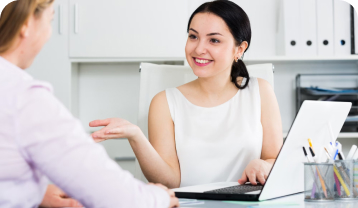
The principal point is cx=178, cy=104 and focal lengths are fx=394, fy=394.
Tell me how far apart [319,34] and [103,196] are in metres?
1.91

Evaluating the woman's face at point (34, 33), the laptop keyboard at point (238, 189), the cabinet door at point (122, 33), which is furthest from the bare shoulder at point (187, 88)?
the woman's face at point (34, 33)

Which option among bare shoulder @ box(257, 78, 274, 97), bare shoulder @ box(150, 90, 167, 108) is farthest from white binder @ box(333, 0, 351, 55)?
bare shoulder @ box(150, 90, 167, 108)

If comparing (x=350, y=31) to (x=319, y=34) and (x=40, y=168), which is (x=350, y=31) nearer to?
(x=319, y=34)

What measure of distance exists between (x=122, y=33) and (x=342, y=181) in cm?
160

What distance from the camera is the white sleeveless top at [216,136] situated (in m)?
1.54

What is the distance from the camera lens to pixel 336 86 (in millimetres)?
2436

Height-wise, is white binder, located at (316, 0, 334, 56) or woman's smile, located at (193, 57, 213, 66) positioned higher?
white binder, located at (316, 0, 334, 56)

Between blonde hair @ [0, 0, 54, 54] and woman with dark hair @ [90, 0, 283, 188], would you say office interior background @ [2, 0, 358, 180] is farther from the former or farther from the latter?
blonde hair @ [0, 0, 54, 54]

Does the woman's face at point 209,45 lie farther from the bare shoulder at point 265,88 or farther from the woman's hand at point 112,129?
the woman's hand at point 112,129

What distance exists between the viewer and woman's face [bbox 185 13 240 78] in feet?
5.06

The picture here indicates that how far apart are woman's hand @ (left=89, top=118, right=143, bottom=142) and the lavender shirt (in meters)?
0.36

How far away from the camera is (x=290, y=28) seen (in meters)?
2.18

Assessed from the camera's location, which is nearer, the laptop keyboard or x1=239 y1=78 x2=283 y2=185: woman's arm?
the laptop keyboard

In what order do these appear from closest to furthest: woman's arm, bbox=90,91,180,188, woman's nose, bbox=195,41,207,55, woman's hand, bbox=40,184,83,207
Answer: woman's hand, bbox=40,184,83,207 < woman's arm, bbox=90,91,180,188 < woman's nose, bbox=195,41,207,55
